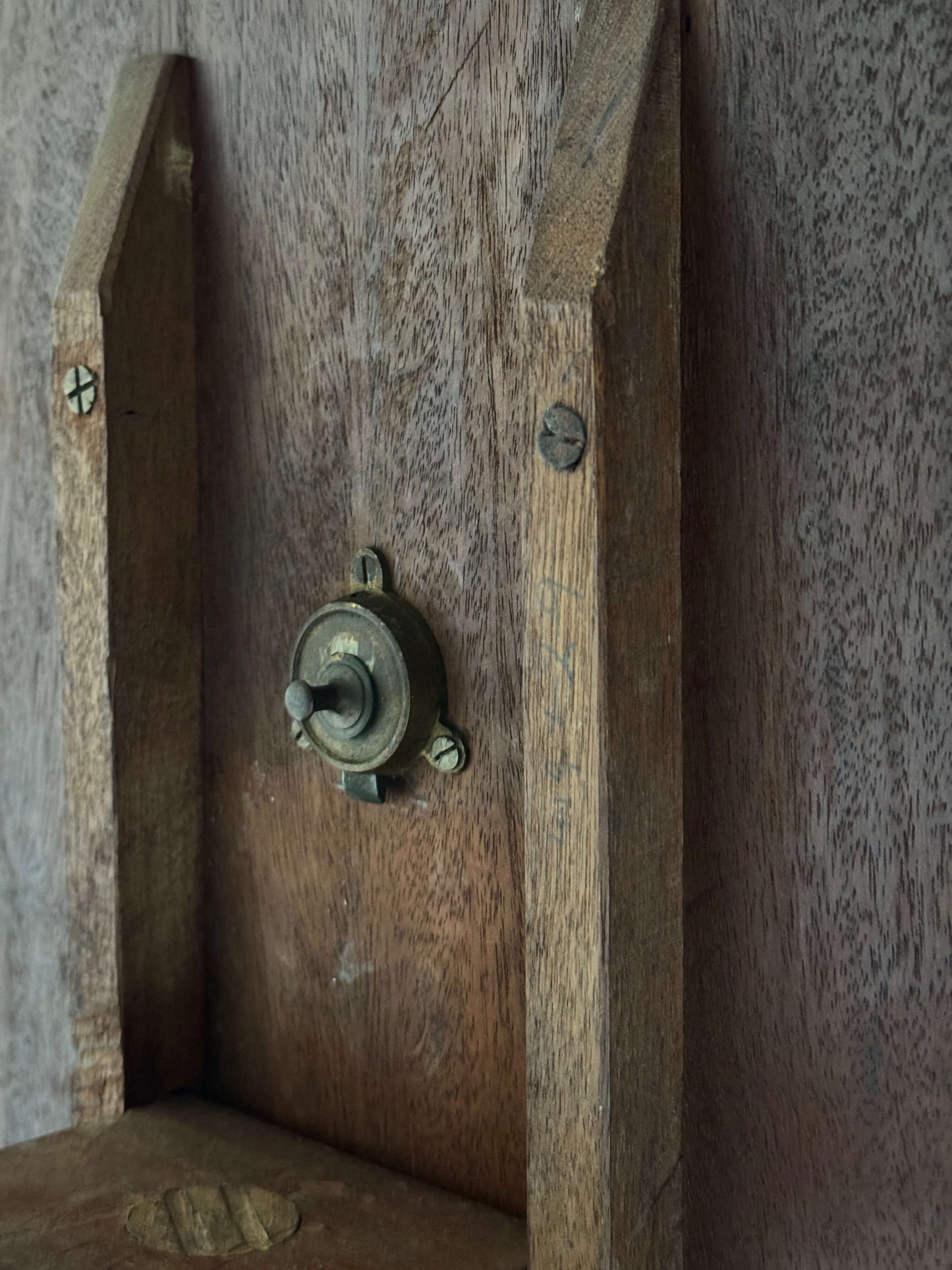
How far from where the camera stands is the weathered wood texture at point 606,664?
70 cm

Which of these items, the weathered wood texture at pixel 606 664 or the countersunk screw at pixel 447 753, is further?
the countersunk screw at pixel 447 753

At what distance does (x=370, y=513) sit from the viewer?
0.94 m

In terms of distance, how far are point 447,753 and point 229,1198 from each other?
33cm

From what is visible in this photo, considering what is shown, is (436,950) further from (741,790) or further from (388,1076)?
(741,790)

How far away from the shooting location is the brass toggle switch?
89cm

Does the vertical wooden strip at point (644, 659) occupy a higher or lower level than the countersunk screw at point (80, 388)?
lower

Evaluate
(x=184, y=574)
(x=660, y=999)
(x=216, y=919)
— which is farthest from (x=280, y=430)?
(x=660, y=999)

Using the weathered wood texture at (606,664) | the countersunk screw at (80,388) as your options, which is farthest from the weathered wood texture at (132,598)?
the weathered wood texture at (606,664)

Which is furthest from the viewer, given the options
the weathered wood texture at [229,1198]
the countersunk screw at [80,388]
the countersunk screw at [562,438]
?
the countersunk screw at [80,388]

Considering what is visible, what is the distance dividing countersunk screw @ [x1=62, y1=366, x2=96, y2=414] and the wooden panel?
9cm

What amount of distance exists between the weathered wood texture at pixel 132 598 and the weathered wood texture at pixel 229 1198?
0.06 metres

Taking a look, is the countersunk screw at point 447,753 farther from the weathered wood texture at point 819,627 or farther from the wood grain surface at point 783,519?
the weathered wood texture at point 819,627

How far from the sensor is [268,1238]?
84 cm

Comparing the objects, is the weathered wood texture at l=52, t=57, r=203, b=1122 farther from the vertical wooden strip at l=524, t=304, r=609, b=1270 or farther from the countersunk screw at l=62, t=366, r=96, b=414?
the vertical wooden strip at l=524, t=304, r=609, b=1270
